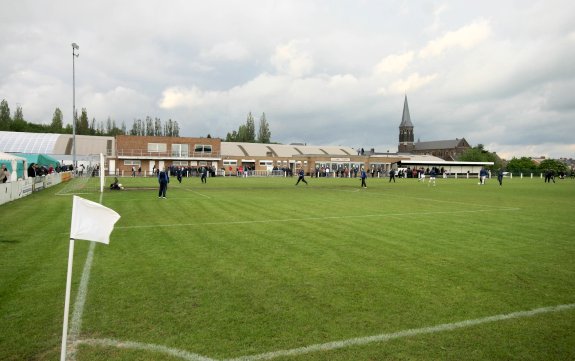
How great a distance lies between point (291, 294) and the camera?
19.4ft

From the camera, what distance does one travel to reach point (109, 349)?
4121mm

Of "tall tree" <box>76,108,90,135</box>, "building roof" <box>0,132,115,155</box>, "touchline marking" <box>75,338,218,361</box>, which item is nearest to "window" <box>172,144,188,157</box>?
"building roof" <box>0,132,115,155</box>

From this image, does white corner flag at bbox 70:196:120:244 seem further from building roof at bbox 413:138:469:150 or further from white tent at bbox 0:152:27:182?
building roof at bbox 413:138:469:150

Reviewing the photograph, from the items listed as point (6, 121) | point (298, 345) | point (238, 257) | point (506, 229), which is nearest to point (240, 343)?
point (298, 345)

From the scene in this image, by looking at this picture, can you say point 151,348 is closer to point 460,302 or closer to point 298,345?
point 298,345

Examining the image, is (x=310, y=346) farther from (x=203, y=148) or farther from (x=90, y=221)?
(x=203, y=148)

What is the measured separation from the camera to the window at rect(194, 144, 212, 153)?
2804 inches

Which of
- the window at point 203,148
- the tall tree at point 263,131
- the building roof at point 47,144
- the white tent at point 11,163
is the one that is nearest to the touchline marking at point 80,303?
the white tent at point 11,163

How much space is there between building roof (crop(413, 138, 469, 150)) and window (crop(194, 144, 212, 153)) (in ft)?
360

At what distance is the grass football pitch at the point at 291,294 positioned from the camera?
424cm

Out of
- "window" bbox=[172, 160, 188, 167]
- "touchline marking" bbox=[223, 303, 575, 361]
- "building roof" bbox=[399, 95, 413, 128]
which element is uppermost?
"building roof" bbox=[399, 95, 413, 128]

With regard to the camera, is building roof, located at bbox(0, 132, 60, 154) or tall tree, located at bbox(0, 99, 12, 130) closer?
building roof, located at bbox(0, 132, 60, 154)

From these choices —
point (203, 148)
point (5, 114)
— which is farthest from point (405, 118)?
point (5, 114)

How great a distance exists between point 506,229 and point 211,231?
30.5 ft
